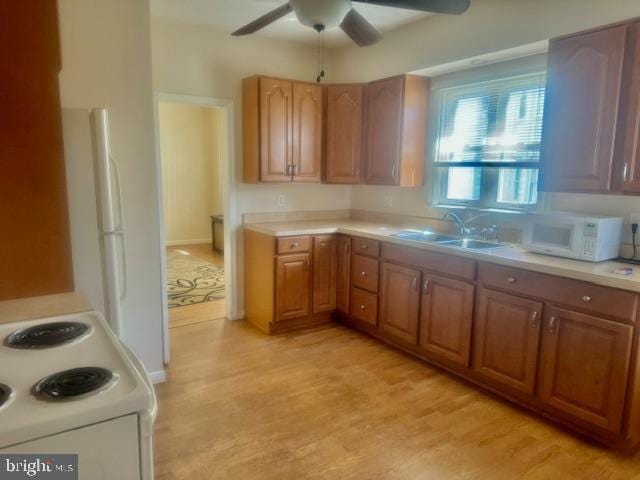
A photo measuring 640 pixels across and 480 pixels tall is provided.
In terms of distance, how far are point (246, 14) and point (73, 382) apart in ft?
10.5

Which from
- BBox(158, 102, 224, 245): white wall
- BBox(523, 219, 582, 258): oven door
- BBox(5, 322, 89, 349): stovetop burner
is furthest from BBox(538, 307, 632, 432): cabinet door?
BBox(158, 102, 224, 245): white wall

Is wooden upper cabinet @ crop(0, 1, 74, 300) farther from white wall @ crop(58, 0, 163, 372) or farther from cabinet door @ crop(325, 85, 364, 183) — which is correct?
cabinet door @ crop(325, 85, 364, 183)

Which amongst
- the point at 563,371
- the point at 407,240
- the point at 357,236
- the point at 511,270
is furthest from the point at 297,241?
the point at 563,371

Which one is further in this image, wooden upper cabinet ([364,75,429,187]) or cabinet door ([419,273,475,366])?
wooden upper cabinet ([364,75,429,187])

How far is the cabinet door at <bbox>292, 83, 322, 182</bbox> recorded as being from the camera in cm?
393

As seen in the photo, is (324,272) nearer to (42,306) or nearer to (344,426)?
(344,426)

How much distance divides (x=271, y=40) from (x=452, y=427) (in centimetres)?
351

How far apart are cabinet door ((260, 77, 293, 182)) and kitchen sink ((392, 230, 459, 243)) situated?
1178 millimetres

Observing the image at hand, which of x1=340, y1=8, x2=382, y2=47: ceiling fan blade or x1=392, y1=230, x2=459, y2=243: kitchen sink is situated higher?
x1=340, y1=8, x2=382, y2=47: ceiling fan blade

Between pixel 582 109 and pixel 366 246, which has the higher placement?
pixel 582 109

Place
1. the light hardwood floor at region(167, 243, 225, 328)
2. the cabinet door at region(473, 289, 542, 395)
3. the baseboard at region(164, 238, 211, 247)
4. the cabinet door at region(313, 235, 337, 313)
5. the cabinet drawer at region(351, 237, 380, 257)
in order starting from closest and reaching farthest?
the cabinet door at region(473, 289, 542, 395)
the cabinet drawer at region(351, 237, 380, 257)
the cabinet door at region(313, 235, 337, 313)
the light hardwood floor at region(167, 243, 225, 328)
the baseboard at region(164, 238, 211, 247)

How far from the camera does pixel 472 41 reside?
325cm

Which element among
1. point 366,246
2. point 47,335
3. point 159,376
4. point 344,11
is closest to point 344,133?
point 366,246

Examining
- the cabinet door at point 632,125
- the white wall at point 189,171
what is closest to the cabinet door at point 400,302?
the cabinet door at point 632,125
